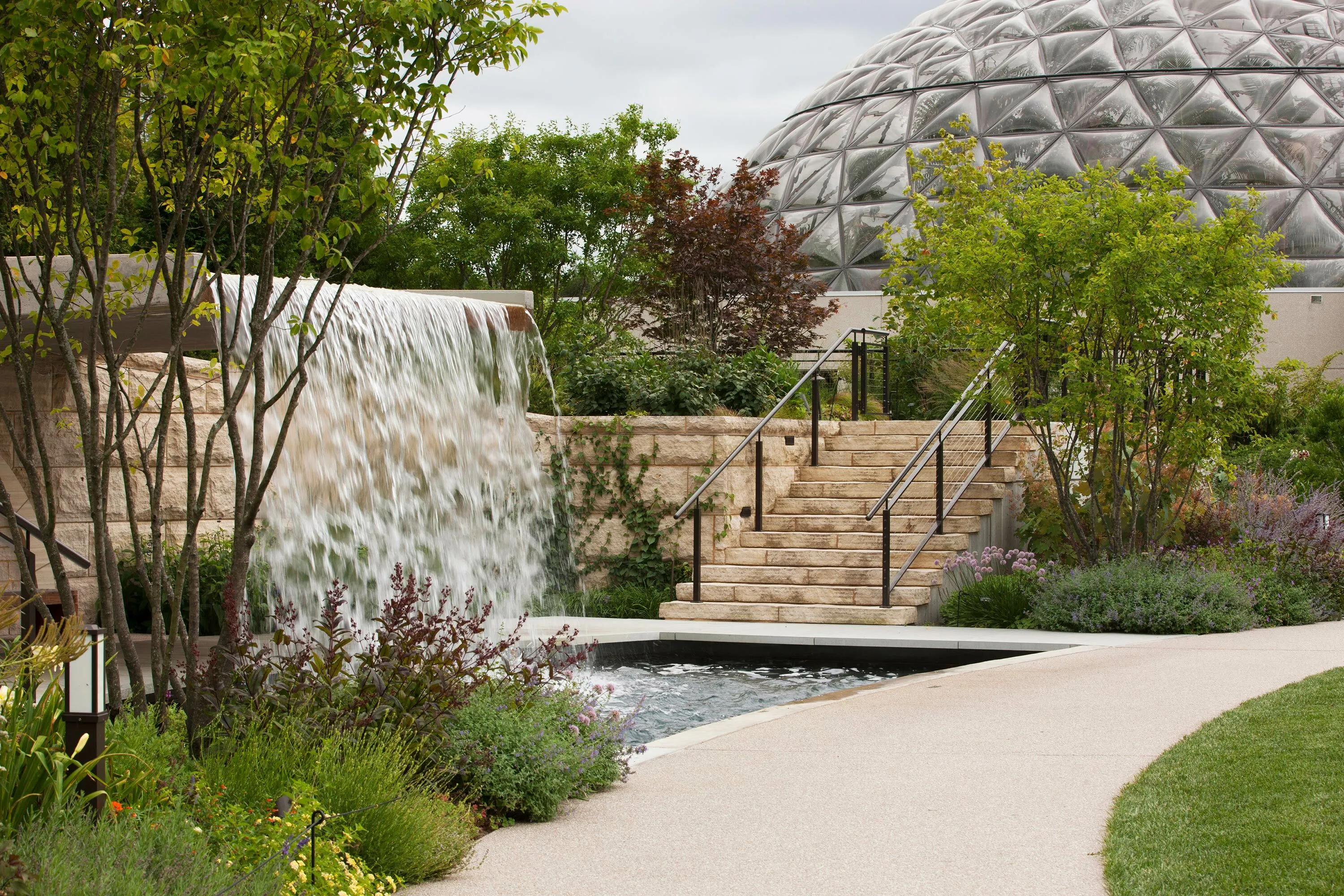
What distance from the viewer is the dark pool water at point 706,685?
877cm

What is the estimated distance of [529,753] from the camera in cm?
544

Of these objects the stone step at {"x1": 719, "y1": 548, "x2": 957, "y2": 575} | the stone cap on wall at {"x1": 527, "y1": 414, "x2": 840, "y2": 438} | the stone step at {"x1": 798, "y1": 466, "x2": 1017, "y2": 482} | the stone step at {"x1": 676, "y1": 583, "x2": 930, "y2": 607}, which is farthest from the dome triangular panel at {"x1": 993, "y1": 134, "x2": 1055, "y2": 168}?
the stone step at {"x1": 676, "y1": 583, "x2": 930, "y2": 607}

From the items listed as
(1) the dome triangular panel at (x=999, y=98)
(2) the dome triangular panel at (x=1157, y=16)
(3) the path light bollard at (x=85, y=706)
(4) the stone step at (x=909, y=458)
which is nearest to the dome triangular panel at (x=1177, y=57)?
(2) the dome triangular panel at (x=1157, y=16)

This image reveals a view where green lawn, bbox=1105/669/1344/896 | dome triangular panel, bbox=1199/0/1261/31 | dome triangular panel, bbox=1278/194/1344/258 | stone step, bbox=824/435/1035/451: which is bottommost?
green lawn, bbox=1105/669/1344/896

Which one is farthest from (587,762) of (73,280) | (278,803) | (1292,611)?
(1292,611)

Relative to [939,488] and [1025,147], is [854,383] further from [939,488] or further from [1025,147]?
[1025,147]

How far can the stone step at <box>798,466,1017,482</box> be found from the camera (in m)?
14.5

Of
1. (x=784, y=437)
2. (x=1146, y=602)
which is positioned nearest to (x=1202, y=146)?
(x=784, y=437)

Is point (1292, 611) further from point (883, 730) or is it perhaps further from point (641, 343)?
point (641, 343)

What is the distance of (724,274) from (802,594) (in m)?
9.27

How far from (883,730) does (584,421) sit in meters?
7.77

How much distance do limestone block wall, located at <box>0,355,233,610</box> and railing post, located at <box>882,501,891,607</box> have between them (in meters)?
5.82

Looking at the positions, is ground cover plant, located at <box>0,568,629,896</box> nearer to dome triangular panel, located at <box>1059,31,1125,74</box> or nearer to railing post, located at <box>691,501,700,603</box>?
railing post, located at <box>691,501,700,603</box>

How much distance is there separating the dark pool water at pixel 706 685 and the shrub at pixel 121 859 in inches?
167
